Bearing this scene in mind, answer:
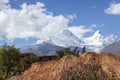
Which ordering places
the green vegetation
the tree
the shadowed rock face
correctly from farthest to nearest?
the tree
the green vegetation
the shadowed rock face

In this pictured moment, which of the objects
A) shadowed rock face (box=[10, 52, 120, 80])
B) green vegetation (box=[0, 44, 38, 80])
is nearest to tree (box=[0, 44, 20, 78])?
green vegetation (box=[0, 44, 38, 80])

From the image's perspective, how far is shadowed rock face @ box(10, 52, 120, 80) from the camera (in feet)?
87.8

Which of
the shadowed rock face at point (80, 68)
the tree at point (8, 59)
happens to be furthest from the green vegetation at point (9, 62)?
the shadowed rock face at point (80, 68)

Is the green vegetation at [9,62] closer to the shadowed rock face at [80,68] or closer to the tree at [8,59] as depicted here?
the tree at [8,59]

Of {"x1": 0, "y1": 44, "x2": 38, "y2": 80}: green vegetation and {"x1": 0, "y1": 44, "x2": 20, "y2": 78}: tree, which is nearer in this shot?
{"x1": 0, "y1": 44, "x2": 38, "y2": 80}: green vegetation

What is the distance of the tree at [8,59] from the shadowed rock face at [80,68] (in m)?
38.2

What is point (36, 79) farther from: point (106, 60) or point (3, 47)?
point (3, 47)

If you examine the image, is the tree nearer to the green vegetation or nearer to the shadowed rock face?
the green vegetation

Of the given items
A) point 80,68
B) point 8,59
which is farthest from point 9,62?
point 80,68

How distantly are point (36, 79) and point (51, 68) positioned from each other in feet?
18.9

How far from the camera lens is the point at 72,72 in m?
27.9

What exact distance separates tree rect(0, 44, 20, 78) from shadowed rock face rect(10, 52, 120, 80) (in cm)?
3816

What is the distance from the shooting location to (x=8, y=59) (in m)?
140

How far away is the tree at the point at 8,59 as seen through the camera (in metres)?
135
